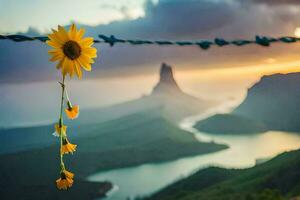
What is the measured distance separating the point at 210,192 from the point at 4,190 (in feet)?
332

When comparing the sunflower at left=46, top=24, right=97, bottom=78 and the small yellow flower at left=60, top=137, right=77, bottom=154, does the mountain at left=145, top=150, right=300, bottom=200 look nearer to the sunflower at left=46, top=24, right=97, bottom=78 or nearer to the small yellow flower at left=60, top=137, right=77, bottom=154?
the small yellow flower at left=60, top=137, right=77, bottom=154

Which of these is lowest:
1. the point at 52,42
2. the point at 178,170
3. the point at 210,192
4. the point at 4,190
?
the point at 4,190

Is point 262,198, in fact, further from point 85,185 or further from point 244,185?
point 85,185

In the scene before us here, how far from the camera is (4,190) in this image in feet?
577

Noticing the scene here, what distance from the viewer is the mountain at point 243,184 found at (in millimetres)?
108750

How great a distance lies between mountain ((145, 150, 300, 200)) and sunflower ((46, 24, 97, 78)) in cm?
10110

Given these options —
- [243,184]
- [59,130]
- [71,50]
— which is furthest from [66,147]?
[243,184]

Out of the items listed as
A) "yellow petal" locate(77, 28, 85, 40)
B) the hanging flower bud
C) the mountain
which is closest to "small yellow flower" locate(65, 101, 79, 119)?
the hanging flower bud

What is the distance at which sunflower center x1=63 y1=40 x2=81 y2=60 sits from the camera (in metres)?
1.78

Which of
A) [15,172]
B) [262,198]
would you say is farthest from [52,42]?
[15,172]

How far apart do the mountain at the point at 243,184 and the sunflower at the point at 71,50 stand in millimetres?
101098

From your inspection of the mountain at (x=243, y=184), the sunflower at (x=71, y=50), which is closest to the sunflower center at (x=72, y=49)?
the sunflower at (x=71, y=50)

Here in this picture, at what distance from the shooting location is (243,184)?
12375cm

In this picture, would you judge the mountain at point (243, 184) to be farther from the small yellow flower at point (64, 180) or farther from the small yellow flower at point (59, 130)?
the small yellow flower at point (59, 130)
